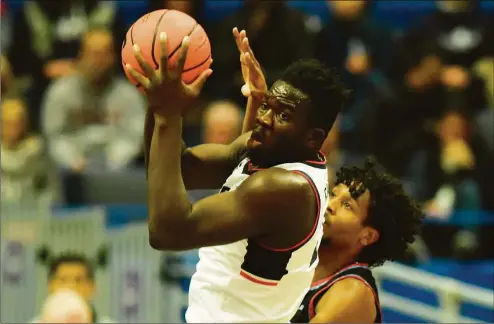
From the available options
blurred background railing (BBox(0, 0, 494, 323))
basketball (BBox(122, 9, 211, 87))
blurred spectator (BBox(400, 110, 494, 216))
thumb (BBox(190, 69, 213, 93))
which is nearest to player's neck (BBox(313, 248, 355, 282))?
basketball (BBox(122, 9, 211, 87))

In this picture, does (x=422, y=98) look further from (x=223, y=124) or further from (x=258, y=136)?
(x=258, y=136)

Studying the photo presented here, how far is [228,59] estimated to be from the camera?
800 cm

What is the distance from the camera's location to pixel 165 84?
9.91 feet

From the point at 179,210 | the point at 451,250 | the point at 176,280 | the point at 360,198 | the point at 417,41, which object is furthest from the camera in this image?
the point at 417,41

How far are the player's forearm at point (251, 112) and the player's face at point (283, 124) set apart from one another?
35 cm

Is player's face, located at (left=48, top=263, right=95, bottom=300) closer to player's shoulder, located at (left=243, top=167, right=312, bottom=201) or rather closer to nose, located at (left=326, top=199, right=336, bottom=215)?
nose, located at (left=326, top=199, right=336, bottom=215)

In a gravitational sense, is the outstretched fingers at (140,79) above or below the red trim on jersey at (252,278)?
above

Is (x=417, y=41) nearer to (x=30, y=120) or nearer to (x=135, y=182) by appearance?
(x=135, y=182)

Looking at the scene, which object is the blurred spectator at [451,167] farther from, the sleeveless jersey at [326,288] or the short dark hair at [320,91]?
the short dark hair at [320,91]

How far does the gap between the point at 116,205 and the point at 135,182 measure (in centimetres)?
23

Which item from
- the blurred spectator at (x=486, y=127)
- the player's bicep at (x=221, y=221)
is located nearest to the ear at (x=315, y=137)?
the player's bicep at (x=221, y=221)

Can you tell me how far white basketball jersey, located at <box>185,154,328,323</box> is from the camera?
3328mm

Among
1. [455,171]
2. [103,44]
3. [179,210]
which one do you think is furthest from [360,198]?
[103,44]

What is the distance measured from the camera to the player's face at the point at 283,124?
3.32 m
